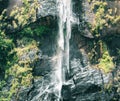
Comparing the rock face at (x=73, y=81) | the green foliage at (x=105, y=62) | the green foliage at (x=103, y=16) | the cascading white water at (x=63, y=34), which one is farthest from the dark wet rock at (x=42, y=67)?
the green foliage at (x=103, y=16)

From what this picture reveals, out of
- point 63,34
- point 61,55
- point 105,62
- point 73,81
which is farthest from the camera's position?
point 63,34

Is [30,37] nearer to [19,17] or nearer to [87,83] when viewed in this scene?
[19,17]

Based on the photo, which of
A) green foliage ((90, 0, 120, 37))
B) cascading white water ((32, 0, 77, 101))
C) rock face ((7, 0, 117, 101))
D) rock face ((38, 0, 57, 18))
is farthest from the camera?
green foliage ((90, 0, 120, 37))

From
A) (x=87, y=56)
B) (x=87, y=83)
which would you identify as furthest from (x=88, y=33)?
(x=87, y=83)

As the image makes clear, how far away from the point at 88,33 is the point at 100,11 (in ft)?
2.98

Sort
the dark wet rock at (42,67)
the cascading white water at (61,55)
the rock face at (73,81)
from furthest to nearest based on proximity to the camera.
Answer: the dark wet rock at (42,67) → the cascading white water at (61,55) → the rock face at (73,81)

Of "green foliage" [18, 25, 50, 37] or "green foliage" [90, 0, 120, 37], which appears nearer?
"green foliage" [90, 0, 120, 37]

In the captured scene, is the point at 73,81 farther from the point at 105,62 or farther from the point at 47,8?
the point at 47,8

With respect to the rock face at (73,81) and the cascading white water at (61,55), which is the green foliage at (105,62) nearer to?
the rock face at (73,81)

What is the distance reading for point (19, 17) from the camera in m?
17.3

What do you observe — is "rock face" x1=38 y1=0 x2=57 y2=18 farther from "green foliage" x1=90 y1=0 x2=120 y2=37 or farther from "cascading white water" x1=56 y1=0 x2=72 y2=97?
"green foliage" x1=90 y1=0 x2=120 y2=37

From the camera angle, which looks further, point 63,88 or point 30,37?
point 30,37

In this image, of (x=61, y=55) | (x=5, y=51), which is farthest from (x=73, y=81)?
(x=5, y=51)

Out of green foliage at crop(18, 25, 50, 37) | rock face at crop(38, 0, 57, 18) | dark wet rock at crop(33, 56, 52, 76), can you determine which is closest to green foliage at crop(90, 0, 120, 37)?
rock face at crop(38, 0, 57, 18)
